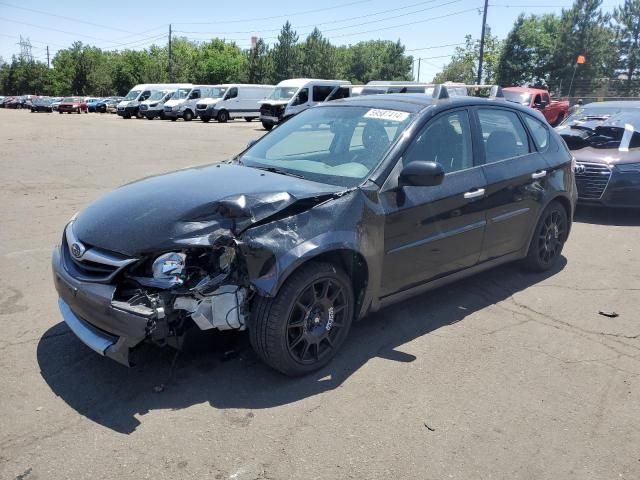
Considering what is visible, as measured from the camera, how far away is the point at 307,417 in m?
3.07

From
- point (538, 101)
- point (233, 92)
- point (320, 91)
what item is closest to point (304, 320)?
point (538, 101)

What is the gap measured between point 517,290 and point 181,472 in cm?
359

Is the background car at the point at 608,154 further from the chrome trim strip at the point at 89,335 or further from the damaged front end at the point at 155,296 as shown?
the chrome trim strip at the point at 89,335

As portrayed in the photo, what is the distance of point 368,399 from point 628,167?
6.39m

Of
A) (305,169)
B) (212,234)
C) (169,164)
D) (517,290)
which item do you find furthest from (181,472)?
(169,164)

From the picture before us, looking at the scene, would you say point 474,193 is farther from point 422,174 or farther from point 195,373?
point 195,373

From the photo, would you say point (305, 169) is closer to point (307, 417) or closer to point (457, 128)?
point (457, 128)

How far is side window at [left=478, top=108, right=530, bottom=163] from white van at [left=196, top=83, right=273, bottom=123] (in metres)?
30.6

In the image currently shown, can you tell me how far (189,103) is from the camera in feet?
118

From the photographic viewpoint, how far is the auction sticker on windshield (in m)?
4.13

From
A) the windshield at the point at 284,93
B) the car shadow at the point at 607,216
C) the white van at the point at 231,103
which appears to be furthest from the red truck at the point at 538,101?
the white van at the point at 231,103

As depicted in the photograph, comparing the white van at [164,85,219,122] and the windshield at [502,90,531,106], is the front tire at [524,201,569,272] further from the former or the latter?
the white van at [164,85,219,122]

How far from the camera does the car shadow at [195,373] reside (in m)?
3.16

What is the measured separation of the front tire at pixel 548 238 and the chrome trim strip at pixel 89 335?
3.91 m
